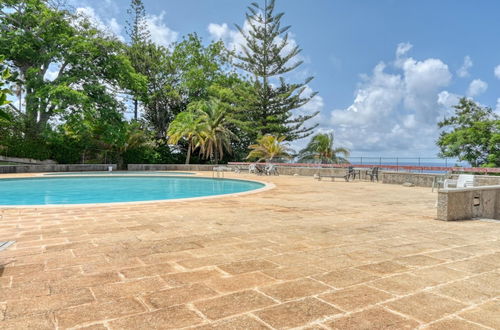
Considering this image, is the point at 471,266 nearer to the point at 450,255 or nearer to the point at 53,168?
the point at 450,255

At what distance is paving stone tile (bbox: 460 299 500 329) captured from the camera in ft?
6.55

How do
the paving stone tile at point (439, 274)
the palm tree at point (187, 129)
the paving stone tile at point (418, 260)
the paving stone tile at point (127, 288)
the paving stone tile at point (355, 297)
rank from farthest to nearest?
the palm tree at point (187, 129) → the paving stone tile at point (418, 260) → the paving stone tile at point (439, 274) → the paving stone tile at point (127, 288) → the paving stone tile at point (355, 297)

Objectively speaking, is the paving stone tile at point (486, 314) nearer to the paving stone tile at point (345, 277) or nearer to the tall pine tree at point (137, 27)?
the paving stone tile at point (345, 277)

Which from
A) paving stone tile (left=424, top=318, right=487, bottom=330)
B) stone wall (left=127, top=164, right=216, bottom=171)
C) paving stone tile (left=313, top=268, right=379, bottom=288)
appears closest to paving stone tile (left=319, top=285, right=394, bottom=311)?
paving stone tile (left=313, top=268, right=379, bottom=288)

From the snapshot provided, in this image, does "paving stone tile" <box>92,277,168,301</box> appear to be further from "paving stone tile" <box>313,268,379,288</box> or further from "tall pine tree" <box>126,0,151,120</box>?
"tall pine tree" <box>126,0,151,120</box>

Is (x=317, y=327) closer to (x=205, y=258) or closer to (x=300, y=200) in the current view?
(x=205, y=258)

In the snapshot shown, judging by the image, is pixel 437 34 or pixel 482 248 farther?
pixel 437 34

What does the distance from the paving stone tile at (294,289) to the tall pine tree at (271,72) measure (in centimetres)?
2591

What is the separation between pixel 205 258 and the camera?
321cm

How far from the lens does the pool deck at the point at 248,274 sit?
2031 mm

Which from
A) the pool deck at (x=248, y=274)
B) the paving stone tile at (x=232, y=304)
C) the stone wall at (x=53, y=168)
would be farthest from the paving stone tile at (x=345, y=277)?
the stone wall at (x=53, y=168)

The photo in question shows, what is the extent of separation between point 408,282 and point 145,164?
23.8m

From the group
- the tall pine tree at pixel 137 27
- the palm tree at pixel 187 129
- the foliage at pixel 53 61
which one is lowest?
the palm tree at pixel 187 129

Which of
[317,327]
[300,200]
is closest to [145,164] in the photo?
[300,200]
